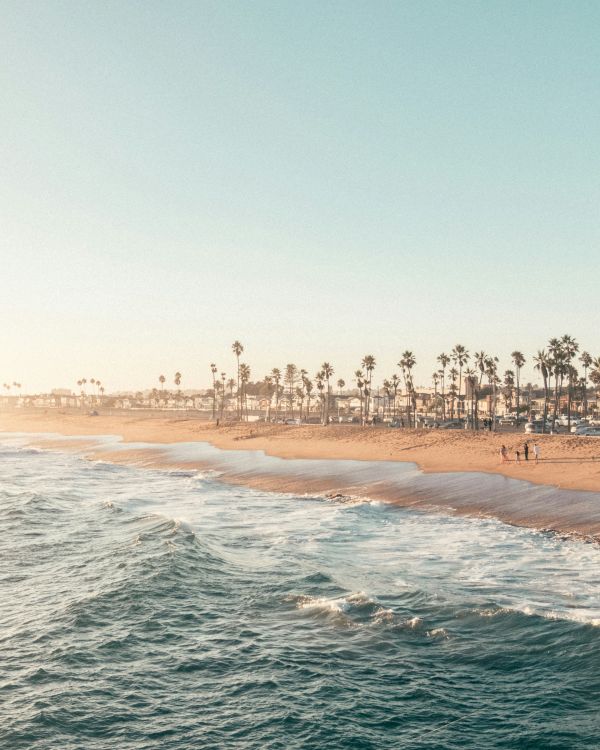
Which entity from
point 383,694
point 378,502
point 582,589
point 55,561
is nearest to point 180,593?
point 55,561

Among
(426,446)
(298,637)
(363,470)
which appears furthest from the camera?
(426,446)

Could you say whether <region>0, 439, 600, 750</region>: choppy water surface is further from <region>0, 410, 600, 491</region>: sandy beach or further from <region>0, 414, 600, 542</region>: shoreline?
<region>0, 410, 600, 491</region>: sandy beach

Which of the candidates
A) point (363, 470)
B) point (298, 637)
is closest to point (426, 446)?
point (363, 470)

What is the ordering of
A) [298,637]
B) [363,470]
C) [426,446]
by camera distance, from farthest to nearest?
Result: [426,446] → [363,470] → [298,637]

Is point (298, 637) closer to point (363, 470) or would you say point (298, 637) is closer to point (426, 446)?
point (363, 470)

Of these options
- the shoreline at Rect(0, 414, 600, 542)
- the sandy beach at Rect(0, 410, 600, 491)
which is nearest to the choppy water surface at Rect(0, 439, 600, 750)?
the shoreline at Rect(0, 414, 600, 542)

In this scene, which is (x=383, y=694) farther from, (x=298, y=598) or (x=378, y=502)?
(x=378, y=502)
